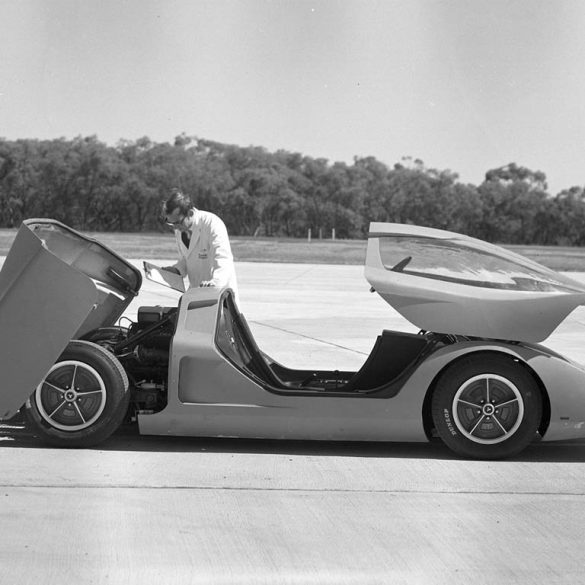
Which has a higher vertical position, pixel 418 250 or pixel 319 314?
pixel 418 250

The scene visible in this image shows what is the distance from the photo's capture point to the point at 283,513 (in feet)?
14.4

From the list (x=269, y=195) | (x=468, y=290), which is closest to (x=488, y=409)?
(x=468, y=290)

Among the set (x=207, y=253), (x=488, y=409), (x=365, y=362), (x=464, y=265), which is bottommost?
(x=488, y=409)

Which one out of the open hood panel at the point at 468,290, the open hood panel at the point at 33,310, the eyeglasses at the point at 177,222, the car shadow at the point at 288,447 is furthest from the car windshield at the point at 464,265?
the eyeglasses at the point at 177,222

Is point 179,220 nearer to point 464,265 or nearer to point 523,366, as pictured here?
point 464,265

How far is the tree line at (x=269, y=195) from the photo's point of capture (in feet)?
283

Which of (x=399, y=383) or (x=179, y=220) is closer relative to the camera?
(x=399, y=383)

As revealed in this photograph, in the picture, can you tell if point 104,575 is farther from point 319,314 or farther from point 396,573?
point 319,314

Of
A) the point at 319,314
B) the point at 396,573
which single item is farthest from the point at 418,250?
the point at 319,314

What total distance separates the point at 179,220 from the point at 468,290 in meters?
2.20

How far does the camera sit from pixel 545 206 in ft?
284

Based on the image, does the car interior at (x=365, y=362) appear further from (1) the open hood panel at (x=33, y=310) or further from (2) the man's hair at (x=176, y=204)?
(2) the man's hair at (x=176, y=204)

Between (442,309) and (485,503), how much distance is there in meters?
1.19

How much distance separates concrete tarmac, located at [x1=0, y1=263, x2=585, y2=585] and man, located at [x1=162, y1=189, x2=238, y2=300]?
1362mm
